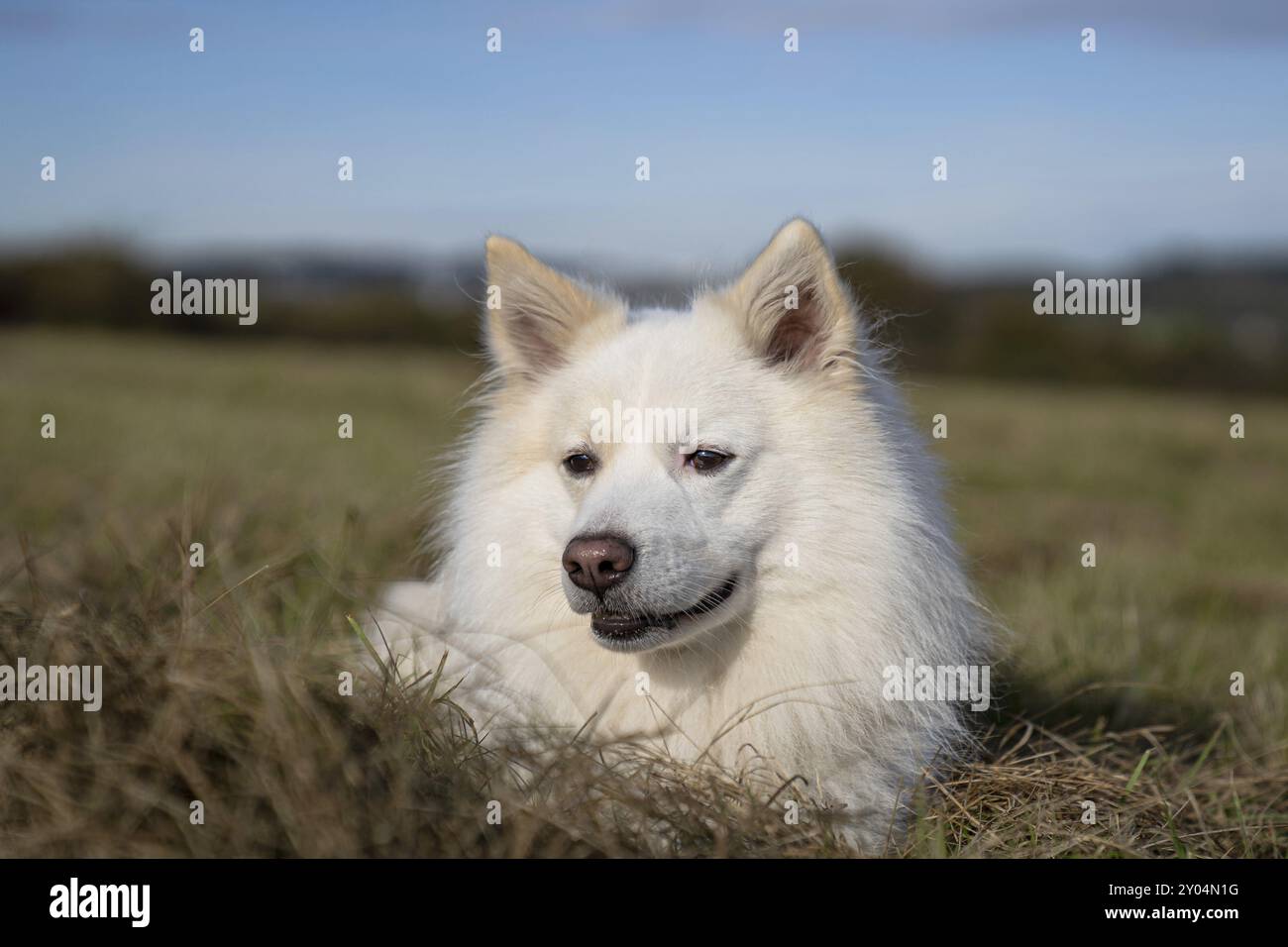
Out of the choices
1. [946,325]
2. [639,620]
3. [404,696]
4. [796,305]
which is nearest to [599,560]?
[639,620]

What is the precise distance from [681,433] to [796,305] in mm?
608

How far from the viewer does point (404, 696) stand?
9.77 feet

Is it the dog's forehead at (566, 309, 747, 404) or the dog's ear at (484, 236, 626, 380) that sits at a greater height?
the dog's ear at (484, 236, 626, 380)

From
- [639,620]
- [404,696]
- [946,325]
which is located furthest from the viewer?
[946,325]

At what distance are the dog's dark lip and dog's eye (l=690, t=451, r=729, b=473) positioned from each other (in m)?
0.35

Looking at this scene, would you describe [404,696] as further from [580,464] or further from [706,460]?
[706,460]

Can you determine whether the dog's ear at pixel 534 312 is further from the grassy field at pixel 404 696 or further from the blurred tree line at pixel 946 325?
the blurred tree line at pixel 946 325

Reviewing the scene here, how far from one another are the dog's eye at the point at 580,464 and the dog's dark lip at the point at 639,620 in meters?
0.51

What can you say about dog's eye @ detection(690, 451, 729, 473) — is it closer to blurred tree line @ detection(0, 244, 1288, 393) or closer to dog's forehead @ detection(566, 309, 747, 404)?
dog's forehead @ detection(566, 309, 747, 404)

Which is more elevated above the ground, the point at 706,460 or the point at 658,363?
the point at 658,363

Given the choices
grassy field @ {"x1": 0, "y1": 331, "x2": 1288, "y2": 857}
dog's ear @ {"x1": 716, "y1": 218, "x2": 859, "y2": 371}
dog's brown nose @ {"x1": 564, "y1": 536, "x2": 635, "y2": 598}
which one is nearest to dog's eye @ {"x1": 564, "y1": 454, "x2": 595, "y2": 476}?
dog's brown nose @ {"x1": 564, "y1": 536, "x2": 635, "y2": 598}

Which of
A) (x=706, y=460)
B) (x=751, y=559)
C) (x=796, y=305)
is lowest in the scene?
(x=751, y=559)

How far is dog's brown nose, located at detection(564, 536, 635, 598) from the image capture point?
119 inches
